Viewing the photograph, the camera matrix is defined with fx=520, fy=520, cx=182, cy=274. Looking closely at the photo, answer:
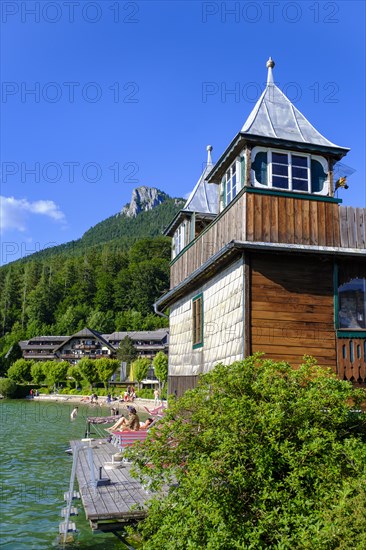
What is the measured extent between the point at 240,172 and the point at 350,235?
2.94 metres

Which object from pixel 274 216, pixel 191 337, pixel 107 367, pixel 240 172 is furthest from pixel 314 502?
pixel 107 367

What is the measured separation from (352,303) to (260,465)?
6388 millimetres

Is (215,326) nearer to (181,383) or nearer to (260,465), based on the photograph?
(181,383)

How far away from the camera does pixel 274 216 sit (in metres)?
11.6

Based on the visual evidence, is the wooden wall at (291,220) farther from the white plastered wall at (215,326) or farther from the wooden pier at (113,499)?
the wooden pier at (113,499)

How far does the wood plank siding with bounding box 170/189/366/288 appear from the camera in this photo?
11.4 metres

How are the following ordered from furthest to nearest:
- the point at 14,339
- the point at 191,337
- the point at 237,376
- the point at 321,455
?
the point at 14,339 < the point at 191,337 < the point at 237,376 < the point at 321,455

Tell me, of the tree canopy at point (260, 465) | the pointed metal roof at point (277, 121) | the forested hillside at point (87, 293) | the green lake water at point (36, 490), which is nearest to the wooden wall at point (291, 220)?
the pointed metal roof at point (277, 121)

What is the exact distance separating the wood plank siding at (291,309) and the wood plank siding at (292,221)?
0.48 metres

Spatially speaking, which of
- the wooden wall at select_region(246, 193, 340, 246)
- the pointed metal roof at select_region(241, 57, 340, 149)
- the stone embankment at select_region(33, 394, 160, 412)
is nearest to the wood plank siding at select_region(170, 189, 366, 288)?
the wooden wall at select_region(246, 193, 340, 246)

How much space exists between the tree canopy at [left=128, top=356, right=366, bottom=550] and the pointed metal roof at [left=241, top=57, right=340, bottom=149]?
20.5 ft

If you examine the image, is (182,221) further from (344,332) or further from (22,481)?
(22,481)

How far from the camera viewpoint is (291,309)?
37.2ft

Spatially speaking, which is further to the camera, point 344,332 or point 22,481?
point 22,481
